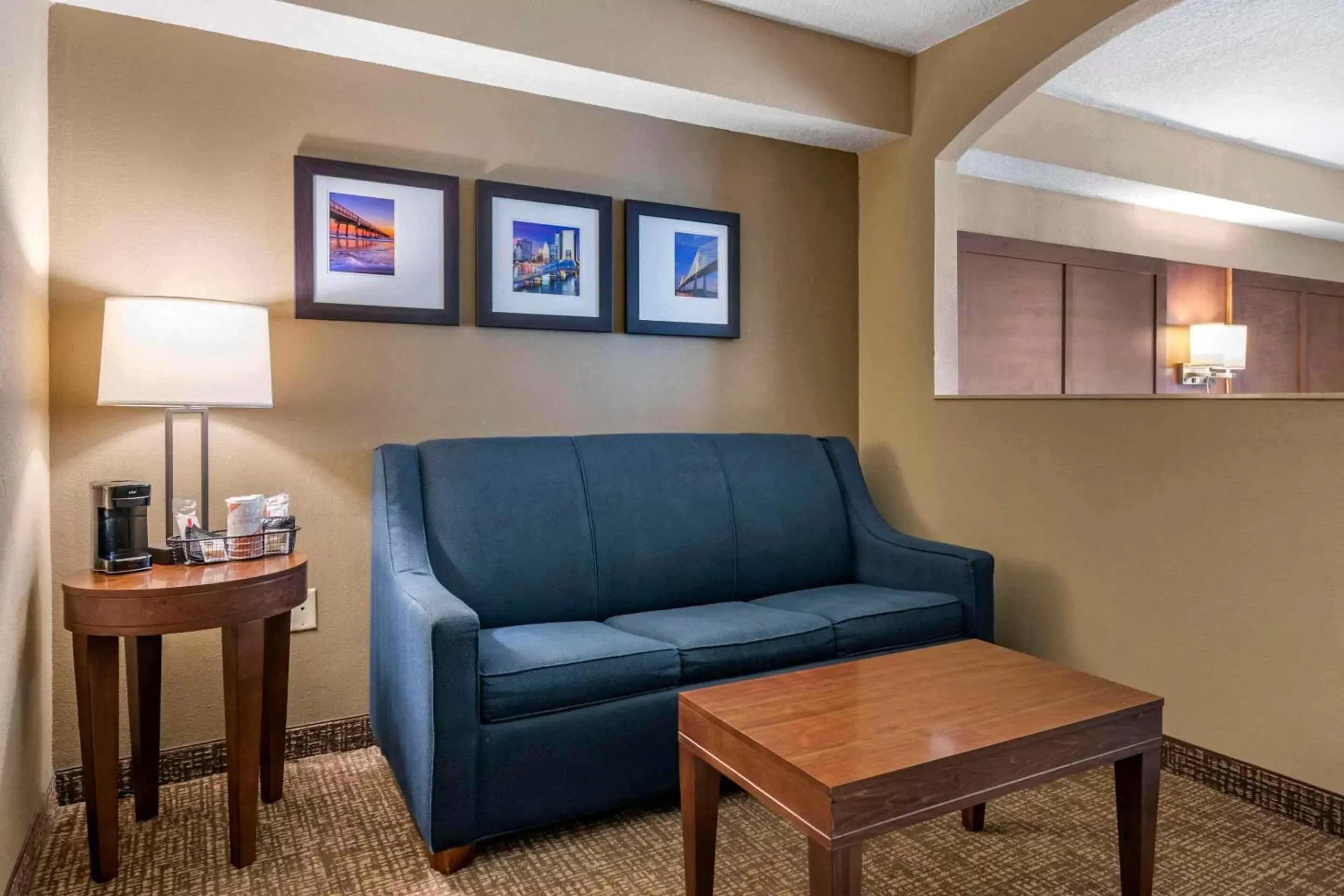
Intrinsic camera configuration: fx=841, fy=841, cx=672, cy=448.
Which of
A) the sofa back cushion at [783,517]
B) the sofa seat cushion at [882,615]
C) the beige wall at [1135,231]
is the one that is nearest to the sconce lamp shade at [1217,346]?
the beige wall at [1135,231]

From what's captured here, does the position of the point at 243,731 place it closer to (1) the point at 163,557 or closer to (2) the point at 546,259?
Result: (1) the point at 163,557

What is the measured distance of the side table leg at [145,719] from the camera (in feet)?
7.12

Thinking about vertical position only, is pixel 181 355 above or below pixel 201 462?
above

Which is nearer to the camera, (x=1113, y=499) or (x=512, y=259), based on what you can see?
(x=1113, y=499)

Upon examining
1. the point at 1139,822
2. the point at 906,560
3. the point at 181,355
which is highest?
the point at 181,355

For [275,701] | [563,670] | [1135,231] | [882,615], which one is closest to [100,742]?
[275,701]

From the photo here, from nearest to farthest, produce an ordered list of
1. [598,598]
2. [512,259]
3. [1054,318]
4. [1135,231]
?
1. [598,598]
2. [512,259]
3. [1054,318]
4. [1135,231]

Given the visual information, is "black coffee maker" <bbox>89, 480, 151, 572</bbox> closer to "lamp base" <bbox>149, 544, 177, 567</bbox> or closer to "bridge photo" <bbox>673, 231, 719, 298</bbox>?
"lamp base" <bbox>149, 544, 177, 567</bbox>

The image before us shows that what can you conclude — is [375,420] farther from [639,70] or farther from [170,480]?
[639,70]

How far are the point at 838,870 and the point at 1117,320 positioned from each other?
156 inches

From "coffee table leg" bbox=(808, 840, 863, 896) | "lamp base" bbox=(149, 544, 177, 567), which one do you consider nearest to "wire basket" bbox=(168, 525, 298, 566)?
"lamp base" bbox=(149, 544, 177, 567)

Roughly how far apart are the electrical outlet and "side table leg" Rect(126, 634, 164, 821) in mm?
419

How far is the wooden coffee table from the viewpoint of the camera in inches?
53.9

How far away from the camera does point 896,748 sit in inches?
58.1
